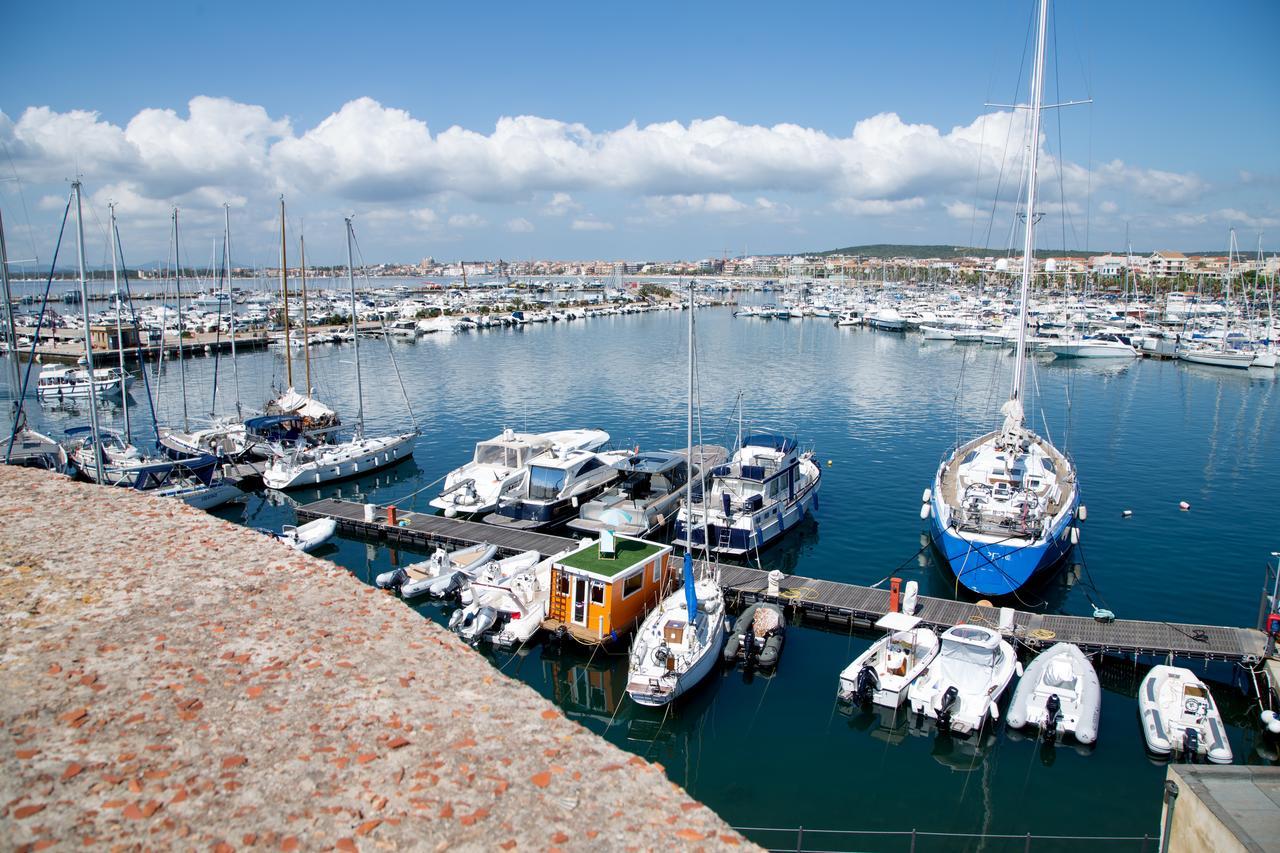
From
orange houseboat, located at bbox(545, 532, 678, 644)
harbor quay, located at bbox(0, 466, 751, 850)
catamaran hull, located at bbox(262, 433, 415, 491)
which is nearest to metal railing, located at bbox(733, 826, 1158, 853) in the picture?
orange houseboat, located at bbox(545, 532, 678, 644)

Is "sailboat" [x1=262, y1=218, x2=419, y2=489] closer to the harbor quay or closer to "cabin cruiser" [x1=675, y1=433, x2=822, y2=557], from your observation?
"cabin cruiser" [x1=675, y1=433, x2=822, y2=557]

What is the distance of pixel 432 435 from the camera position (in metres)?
54.1

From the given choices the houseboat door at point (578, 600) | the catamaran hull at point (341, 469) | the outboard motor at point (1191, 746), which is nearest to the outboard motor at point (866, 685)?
the outboard motor at point (1191, 746)

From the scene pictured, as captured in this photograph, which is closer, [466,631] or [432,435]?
[466,631]

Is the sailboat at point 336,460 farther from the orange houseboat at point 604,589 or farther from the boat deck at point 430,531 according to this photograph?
the orange houseboat at point 604,589

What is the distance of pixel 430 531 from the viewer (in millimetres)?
30984

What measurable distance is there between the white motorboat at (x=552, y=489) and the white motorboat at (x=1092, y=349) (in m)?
81.7

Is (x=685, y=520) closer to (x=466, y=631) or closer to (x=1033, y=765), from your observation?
(x=466, y=631)

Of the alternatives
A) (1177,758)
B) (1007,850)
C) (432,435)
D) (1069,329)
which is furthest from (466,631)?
(1069,329)

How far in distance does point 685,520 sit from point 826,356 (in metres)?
72.5

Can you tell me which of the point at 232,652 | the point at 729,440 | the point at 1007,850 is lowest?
the point at 1007,850

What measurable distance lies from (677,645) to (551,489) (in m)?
14.2

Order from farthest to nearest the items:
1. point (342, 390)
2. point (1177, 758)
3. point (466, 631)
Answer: point (342, 390), point (466, 631), point (1177, 758)

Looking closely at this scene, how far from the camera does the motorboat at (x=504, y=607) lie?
2283 centimetres
